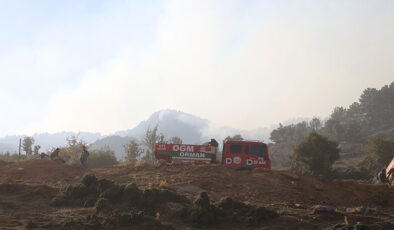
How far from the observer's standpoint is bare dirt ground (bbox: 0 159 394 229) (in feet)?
35.8

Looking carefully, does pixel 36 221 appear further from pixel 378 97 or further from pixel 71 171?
pixel 378 97

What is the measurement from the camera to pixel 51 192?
1579 centimetres

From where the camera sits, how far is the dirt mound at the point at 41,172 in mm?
21386


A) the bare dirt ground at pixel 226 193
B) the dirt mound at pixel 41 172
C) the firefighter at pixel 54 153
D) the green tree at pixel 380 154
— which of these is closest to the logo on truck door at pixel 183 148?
the bare dirt ground at pixel 226 193

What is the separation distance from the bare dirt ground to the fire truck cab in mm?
1795

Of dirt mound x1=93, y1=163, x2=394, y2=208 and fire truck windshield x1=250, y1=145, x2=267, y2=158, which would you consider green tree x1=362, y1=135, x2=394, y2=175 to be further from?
dirt mound x1=93, y1=163, x2=394, y2=208

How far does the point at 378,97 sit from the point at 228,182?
8074cm

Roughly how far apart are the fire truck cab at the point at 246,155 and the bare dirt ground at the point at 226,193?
5.89 ft

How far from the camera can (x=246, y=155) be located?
21438 millimetres

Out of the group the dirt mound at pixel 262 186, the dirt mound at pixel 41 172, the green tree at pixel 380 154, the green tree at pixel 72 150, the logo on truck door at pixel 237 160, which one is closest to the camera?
the dirt mound at pixel 262 186

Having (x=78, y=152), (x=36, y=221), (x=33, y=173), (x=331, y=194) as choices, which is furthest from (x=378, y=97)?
(x=36, y=221)

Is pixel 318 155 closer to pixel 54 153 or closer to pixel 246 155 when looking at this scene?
pixel 246 155

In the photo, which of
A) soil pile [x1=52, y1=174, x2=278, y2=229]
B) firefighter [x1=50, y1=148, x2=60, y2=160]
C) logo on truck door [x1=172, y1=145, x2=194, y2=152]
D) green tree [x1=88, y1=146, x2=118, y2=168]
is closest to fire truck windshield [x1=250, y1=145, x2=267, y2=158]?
logo on truck door [x1=172, y1=145, x2=194, y2=152]

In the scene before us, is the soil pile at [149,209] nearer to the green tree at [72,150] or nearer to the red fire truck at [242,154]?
the red fire truck at [242,154]
